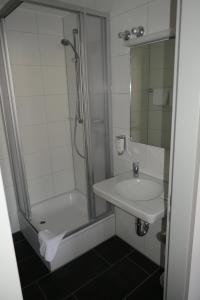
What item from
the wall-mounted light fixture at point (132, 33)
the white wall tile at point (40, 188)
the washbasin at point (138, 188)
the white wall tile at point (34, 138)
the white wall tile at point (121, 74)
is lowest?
the white wall tile at point (40, 188)

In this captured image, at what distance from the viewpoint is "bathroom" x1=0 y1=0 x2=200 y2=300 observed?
1.47 meters

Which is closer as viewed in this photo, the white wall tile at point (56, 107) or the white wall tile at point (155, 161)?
the white wall tile at point (155, 161)

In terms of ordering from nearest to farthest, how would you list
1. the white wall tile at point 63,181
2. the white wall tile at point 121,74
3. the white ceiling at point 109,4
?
the white ceiling at point 109,4
the white wall tile at point 121,74
the white wall tile at point 63,181

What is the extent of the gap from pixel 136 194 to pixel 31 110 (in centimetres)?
141

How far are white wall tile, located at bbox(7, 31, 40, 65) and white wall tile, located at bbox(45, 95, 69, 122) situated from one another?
15.9 inches

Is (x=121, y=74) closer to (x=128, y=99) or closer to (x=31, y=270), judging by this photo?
(x=128, y=99)

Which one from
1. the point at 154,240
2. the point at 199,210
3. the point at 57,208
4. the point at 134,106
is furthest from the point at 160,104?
the point at 57,208

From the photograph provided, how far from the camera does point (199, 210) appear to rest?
108cm

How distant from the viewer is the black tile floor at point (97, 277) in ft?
5.67

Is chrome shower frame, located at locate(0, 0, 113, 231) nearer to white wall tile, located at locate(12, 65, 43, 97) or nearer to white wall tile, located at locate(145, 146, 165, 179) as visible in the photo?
white wall tile, located at locate(12, 65, 43, 97)

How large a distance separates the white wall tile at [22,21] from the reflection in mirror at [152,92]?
112 centimetres

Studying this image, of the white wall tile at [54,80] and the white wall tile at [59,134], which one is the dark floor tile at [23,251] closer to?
the white wall tile at [59,134]

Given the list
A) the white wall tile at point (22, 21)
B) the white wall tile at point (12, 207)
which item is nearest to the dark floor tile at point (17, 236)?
the white wall tile at point (12, 207)

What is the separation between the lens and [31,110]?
7.69ft
